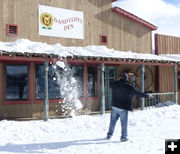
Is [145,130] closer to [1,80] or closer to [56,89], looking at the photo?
[56,89]

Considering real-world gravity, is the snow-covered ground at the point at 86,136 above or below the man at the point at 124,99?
below

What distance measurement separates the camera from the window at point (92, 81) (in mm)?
12234

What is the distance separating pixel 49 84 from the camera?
11.1 m

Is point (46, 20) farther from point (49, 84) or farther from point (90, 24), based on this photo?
point (49, 84)

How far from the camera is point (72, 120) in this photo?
933cm

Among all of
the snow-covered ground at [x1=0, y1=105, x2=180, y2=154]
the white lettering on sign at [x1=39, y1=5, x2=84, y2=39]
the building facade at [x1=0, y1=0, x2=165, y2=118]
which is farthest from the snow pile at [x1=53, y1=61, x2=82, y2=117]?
the white lettering on sign at [x1=39, y1=5, x2=84, y2=39]

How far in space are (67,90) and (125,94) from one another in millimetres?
5488

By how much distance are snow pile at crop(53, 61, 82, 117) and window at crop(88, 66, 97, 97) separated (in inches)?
34.6

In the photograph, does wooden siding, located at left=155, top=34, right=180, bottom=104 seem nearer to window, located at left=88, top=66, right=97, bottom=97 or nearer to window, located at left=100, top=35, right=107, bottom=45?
window, located at left=100, top=35, right=107, bottom=45

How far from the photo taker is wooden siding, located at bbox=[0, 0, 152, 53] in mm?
10766

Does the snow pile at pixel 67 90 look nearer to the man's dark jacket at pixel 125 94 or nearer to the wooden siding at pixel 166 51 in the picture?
the man's dark jacket at pixel 125 94

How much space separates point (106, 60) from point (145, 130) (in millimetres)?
3958

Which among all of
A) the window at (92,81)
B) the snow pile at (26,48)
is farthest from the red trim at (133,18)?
the snow pile at (26,48)

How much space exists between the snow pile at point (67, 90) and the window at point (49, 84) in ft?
0.57
